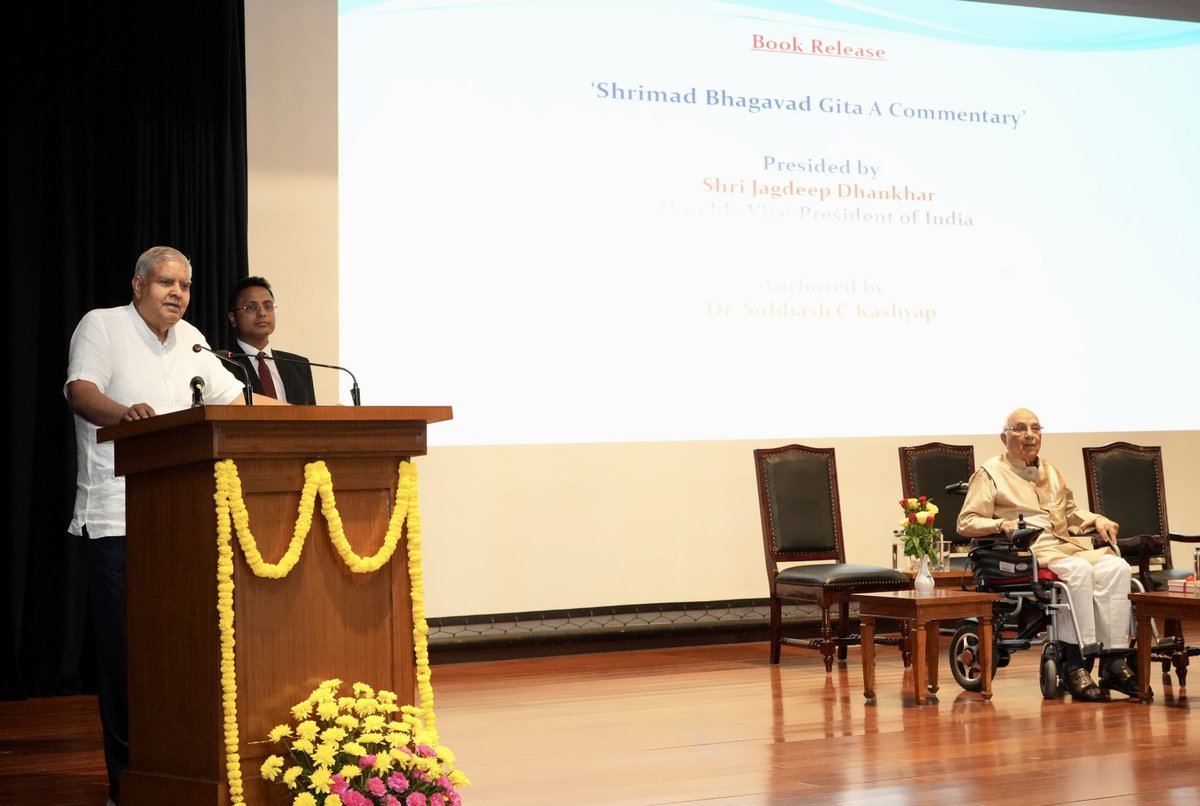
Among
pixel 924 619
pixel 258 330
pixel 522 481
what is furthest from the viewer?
pixel 522 481

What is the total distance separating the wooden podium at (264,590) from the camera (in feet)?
7.85

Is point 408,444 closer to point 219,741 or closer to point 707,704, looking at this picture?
point 219,741

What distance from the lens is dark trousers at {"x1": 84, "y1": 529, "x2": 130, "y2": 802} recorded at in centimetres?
314

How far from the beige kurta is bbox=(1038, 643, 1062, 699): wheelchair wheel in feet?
1.21

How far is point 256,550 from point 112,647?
1.01 metres

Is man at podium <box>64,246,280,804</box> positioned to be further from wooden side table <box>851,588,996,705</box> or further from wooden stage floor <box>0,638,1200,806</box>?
wooden side table <box>851,588,996,705</box>

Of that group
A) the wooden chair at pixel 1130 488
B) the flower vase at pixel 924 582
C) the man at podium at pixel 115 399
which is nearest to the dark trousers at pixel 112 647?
the man at podium at pixel 115 399

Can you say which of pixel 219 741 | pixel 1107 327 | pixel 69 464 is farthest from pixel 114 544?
pixel 1107 327

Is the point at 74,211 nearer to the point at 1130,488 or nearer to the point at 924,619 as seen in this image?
the point at 924,619

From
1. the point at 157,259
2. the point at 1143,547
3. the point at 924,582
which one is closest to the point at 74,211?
the point at 157,259

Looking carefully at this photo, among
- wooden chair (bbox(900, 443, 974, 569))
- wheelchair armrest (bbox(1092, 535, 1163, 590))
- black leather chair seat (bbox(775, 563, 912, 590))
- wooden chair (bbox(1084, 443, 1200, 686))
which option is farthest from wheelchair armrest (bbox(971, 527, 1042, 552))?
wooden chair (bbox(1084, 443, 1200, 686))

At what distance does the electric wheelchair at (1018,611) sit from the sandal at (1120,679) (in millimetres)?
39

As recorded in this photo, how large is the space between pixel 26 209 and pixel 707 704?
129 inches

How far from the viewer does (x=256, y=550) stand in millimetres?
2381
